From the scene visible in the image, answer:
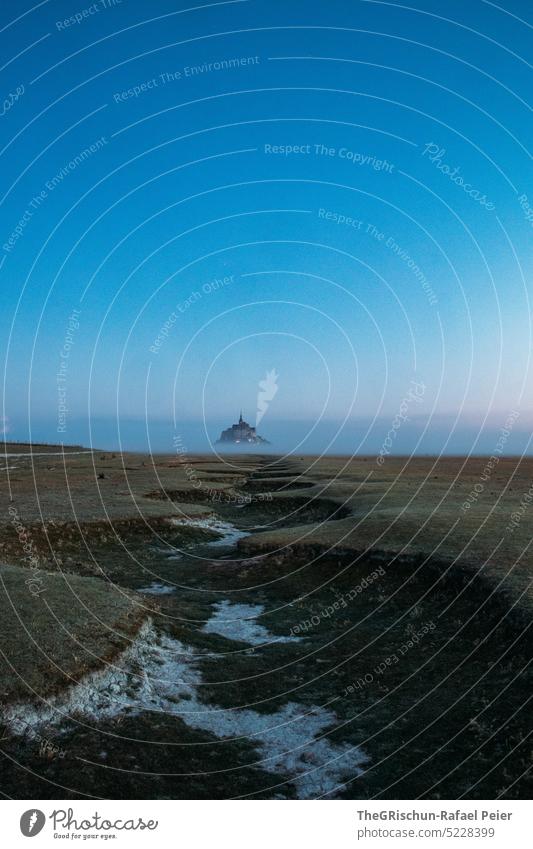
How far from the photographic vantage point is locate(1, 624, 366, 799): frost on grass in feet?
45.7

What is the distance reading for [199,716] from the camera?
16453mm

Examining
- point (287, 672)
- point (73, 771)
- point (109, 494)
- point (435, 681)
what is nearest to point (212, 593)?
point (287, 672)

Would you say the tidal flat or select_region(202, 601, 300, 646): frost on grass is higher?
the tidal flat

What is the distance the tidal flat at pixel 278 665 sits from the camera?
43.5 ft
